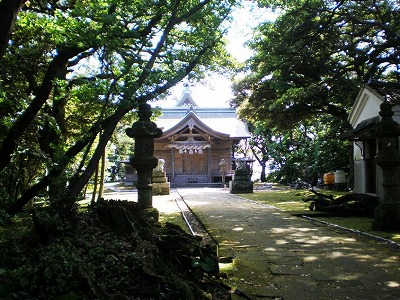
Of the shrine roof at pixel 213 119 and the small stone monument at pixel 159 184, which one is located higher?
the shrine roof at pixel 213 119

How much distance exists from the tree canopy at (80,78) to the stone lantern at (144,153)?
0.87 m

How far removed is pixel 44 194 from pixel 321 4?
10.3 meters

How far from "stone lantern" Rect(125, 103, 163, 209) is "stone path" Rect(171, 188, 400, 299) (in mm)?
1671

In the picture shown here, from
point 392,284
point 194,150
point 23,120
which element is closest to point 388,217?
point 392,284

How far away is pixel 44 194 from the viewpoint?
24.2ft

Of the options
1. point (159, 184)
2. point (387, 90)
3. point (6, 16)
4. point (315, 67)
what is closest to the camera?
point (6, 16)

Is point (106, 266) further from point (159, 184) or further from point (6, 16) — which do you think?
point (159, 184)

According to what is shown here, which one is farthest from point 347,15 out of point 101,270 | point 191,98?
point 191,98

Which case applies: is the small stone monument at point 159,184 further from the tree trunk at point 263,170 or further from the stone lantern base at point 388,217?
the tree trunk at point 263,170

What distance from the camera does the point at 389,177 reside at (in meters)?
7.57

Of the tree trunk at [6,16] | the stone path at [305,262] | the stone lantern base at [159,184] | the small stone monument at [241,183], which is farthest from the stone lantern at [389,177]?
the stone lantern base at [159,184]

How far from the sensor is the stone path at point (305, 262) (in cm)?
392

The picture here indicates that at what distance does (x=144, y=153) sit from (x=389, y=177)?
5440mm

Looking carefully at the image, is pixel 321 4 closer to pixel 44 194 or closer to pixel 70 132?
pixel 70 132
